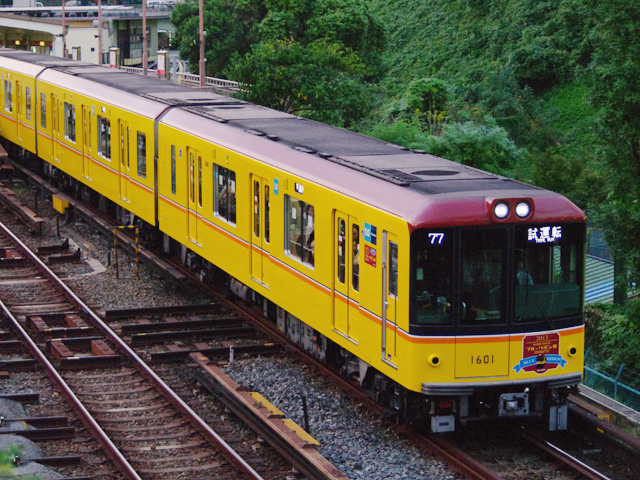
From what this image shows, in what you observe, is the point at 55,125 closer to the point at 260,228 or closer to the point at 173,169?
the point at 173,169

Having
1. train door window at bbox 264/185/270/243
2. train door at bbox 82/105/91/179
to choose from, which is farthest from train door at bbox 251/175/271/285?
train door at bbox 82/105/91/179

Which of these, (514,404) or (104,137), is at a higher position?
(104,137)

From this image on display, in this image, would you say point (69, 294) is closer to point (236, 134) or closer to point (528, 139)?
point (236, 134)

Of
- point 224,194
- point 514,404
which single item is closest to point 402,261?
point 514,404

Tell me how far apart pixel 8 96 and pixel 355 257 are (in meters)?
20.1

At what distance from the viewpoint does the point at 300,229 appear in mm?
12867

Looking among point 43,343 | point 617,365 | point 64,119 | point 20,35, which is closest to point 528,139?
point 64,119

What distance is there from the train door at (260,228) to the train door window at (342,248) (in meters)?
2.19

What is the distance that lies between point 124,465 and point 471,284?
368cm

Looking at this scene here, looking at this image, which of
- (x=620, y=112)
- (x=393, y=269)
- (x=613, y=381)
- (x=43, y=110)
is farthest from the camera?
(x=43, y=110)

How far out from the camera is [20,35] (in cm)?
6812

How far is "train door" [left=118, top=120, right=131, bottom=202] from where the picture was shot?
19.6 m

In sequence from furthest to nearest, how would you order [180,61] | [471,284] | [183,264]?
[180,61]
[183,264]
[471,284]

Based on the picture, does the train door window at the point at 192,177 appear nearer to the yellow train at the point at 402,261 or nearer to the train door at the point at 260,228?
the yellow train at the point at 402,261
